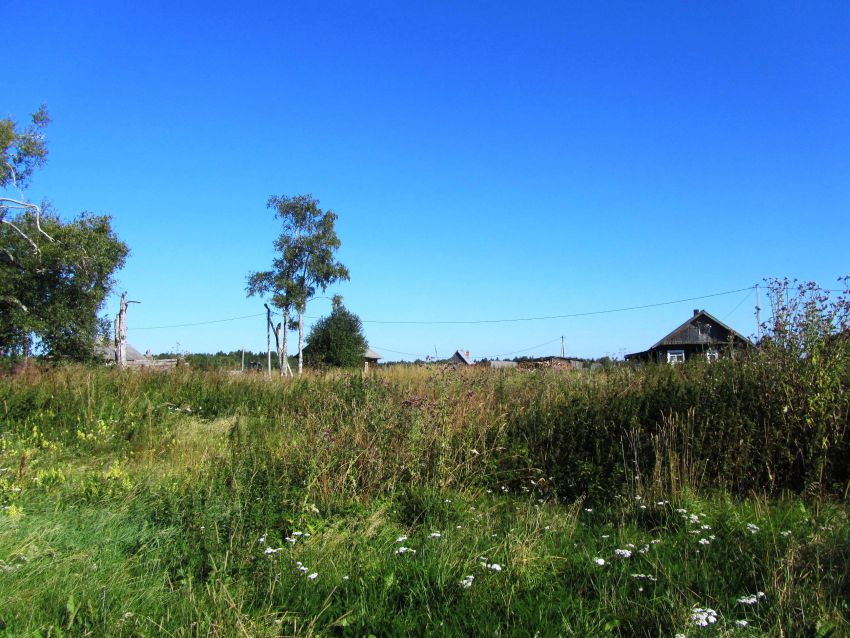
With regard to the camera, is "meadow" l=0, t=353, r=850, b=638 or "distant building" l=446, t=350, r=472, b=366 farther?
"distant building" l=446, t=350, r=472, b=366

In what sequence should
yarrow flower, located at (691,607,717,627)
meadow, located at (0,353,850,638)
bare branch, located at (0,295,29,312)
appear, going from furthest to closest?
bare branch, located at (0,295,29,312) → meadow, located at (0,353,850,638) → yarrow flower, located at (691,607,717,627)

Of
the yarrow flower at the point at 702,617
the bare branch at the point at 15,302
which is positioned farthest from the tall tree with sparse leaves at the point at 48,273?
the yarrow flower at the point at 702,617

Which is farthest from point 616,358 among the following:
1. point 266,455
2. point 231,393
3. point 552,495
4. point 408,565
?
point 408,565

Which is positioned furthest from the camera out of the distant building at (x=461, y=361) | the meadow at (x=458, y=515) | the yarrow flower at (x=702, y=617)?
the distant building at (x=461, y=361)

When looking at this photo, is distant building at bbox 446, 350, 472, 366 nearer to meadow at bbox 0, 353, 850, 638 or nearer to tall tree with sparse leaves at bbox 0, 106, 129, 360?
meadow at bbox 0, 353, 850, 638

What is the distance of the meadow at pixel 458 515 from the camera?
2637 millimetres

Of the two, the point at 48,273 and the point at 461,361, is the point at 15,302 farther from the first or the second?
the point at 461,361

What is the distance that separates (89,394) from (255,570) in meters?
6.56

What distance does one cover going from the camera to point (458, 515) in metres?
4.22

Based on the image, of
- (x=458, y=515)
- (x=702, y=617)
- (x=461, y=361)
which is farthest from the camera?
(x=461, y=361)

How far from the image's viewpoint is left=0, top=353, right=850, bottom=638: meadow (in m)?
2.64

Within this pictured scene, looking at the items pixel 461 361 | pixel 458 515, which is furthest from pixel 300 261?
pixel 458 515

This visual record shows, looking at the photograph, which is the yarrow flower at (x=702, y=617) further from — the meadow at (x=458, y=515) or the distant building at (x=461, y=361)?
the distant building at (x=461, y=361)

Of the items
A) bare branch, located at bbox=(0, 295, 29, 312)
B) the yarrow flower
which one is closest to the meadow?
the yarrow flower
